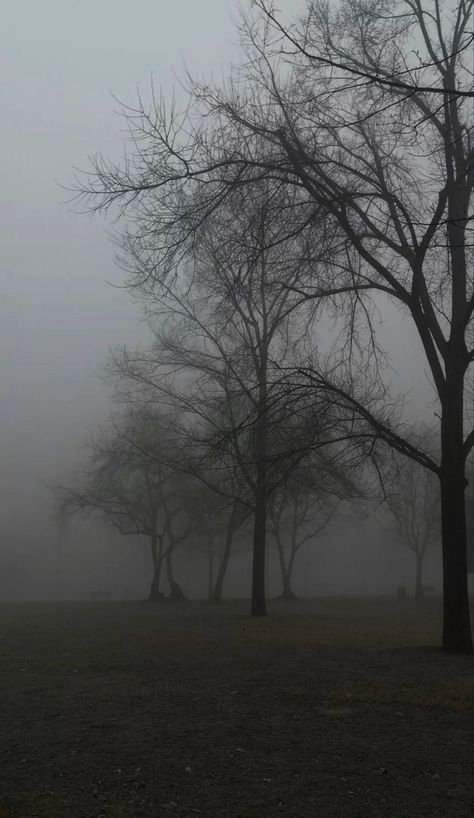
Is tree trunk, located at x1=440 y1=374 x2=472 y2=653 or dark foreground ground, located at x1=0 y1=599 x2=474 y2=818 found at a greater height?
tree trunk, located at x1=440 y1=374 x2=472 y2=653

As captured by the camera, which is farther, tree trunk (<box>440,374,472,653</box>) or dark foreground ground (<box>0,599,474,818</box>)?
tree trunk (<box>440,374,472,653</box>)

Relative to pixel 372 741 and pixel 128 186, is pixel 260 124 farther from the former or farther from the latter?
pixel 372 741

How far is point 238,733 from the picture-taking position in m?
5.84

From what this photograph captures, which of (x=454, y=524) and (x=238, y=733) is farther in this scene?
(x=454, y=524)

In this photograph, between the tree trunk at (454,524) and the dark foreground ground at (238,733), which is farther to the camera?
the tree trunk at (454,524)

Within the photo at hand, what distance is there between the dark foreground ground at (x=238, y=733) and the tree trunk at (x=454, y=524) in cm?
51

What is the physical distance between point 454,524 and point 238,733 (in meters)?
5.74

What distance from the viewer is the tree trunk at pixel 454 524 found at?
408 inches

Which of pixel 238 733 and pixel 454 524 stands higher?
pixel 454 524

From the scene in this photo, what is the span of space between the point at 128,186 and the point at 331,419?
179 inches

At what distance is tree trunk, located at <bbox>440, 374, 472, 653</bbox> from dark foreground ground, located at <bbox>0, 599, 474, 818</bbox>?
51 centimetres

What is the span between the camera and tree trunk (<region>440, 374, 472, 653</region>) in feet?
34.0

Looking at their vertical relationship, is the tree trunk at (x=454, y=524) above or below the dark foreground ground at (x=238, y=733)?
above

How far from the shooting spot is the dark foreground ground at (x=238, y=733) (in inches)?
177
